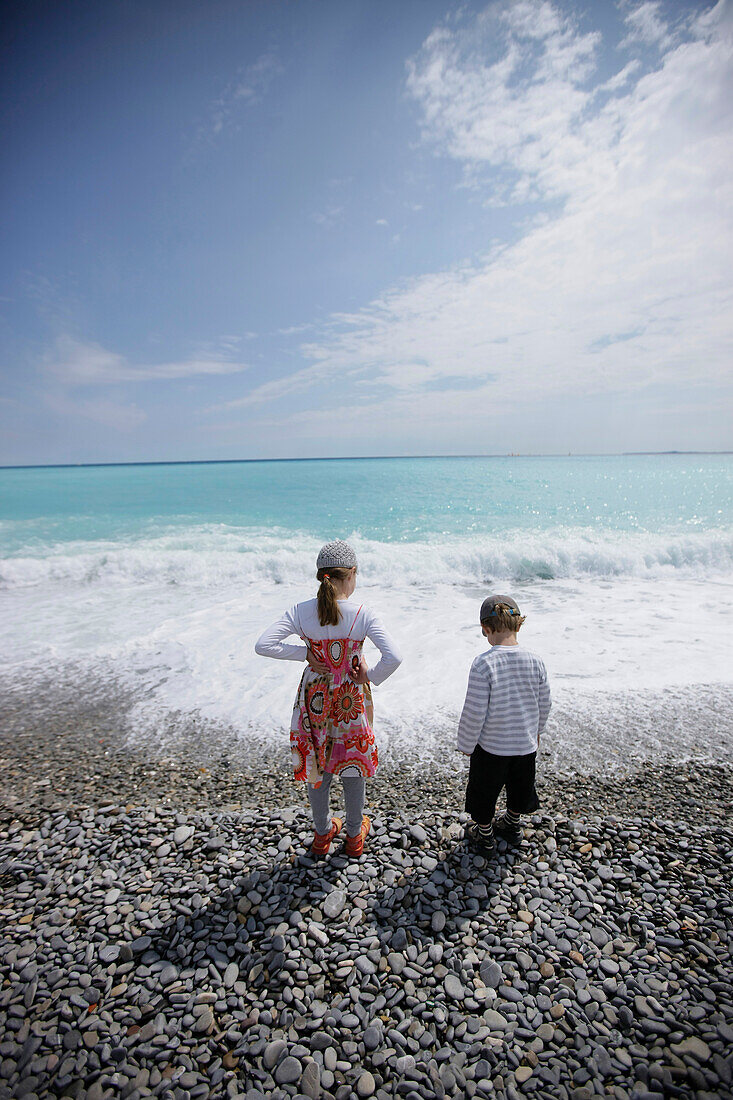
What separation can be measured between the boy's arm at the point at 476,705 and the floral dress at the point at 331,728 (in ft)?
2.24

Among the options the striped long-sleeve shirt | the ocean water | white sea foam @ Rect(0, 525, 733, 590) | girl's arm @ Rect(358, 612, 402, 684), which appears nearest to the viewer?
girl's arm @ Rect(358, 612, 402, 684)

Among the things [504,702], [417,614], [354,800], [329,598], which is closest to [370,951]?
[354,800]

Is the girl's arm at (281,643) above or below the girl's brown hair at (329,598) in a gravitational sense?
below

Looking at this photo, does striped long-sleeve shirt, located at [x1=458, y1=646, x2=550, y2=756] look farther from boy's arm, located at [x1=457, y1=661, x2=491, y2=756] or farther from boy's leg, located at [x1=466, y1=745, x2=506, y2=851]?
boy's leg, located at [x1=466, y1=745, x2=506, y2=851]

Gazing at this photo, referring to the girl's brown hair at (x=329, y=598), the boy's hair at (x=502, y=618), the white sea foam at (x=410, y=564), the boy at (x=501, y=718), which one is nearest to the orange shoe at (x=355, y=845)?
the boy at (x=501, y=718)

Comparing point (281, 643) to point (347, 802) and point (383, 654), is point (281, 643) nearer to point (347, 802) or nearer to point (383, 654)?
point (383, 654)

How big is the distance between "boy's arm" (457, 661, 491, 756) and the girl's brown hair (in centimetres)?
104

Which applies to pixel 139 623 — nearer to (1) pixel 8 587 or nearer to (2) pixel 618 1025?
(1) pixel 8 587

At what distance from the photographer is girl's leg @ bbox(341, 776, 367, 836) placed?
11.5 feet

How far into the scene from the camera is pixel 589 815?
410 centimetres

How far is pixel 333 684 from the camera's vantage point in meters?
3.38

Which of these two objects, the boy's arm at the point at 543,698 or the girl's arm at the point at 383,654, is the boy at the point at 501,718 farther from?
the girl's arm at the point at 383,654

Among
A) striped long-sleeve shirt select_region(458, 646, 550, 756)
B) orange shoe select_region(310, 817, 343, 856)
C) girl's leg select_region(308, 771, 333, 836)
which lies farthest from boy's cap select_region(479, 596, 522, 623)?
orange shoe select_region(310, 817, 343, 856)

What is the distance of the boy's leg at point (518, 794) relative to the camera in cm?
347
